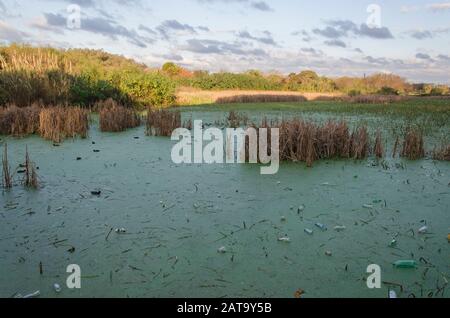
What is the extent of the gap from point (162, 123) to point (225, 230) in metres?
4.98

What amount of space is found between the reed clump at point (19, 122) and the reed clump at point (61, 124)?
0.34m

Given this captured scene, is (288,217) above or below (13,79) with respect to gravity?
below

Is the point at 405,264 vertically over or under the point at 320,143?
under

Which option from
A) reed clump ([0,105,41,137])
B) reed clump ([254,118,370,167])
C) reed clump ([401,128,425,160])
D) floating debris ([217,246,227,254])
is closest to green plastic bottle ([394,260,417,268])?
floating debris ([217,246,227,254])

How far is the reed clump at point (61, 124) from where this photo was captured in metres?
6.96

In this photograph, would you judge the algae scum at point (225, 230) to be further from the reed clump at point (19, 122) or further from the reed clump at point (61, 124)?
the reed clump at point (19, 122)

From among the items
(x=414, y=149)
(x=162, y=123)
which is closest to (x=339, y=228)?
(x=414, y=149)

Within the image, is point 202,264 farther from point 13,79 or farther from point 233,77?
point 233,77

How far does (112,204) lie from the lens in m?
3.56

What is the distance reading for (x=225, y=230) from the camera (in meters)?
2.98

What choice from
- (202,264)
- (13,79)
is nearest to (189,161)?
(202,264)

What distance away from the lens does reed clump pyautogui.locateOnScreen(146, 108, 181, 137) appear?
7.59 metres

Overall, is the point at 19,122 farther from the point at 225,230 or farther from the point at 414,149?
the point at 414,149
